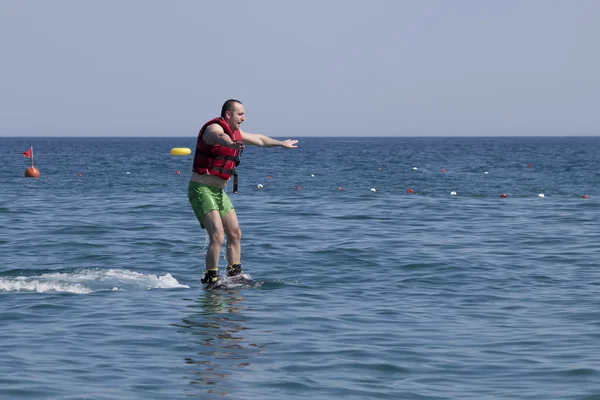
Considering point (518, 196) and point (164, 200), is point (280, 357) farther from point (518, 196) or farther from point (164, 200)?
point (518, 196)

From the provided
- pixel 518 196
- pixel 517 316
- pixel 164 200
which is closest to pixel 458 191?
pixel 518 196

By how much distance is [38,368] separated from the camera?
27.8ft

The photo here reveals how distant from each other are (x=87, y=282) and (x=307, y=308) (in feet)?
11.4

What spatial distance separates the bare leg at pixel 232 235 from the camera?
13.1 metres

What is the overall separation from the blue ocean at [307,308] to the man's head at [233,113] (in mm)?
2221

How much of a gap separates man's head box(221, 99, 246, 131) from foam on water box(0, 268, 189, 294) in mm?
2418

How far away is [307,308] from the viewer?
11664 millimetres

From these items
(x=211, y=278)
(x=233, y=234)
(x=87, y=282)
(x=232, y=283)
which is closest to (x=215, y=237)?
(x=233, y=234)

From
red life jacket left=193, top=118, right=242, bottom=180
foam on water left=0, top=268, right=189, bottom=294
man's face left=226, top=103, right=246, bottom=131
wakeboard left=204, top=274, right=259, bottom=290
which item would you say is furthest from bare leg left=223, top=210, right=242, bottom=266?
man's face left=226, top=103, right=246, bottom=131

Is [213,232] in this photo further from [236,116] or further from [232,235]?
[236,116]

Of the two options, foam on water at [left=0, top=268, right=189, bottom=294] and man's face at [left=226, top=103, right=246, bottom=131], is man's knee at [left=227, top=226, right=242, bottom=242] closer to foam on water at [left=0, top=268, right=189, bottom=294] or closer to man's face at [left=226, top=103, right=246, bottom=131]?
foam on water at [left=0, top=268, right=189, bottom=294]

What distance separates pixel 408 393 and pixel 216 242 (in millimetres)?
5374

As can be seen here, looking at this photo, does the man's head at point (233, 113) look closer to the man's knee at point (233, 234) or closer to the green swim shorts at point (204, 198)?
the green swim shorts at point (204, 198)

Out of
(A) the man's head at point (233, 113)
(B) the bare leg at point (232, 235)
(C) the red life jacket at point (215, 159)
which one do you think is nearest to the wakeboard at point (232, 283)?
(B) the bare leg at point (232, 235)
